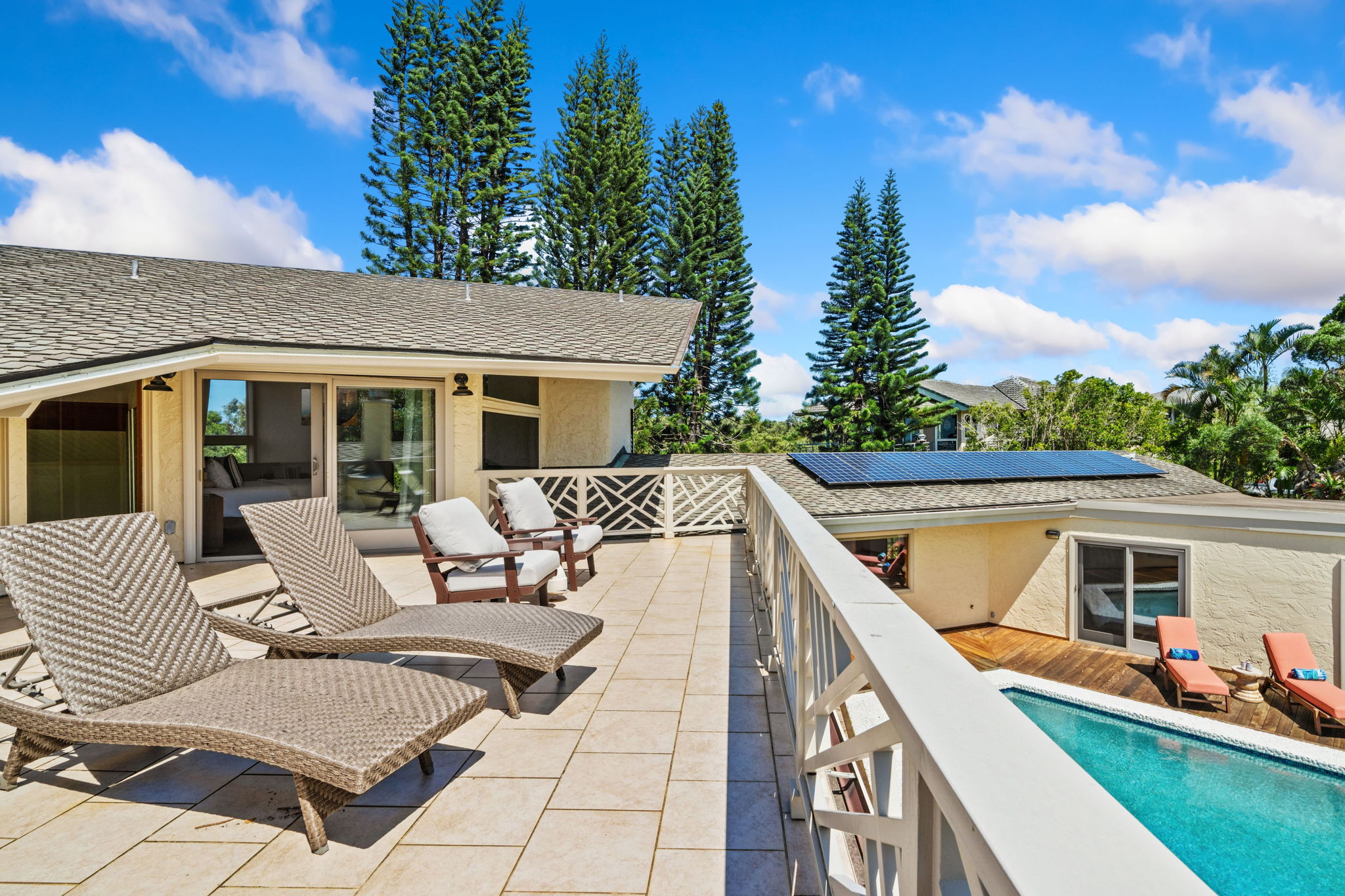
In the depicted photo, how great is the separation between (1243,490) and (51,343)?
2772cm

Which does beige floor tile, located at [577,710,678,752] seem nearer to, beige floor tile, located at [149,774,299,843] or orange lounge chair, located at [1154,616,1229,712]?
beige floor tile, located at [149,774,299,843]

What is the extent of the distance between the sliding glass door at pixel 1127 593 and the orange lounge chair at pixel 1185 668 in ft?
1.56

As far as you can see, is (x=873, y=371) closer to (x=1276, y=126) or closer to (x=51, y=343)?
(x=1276, y=126)

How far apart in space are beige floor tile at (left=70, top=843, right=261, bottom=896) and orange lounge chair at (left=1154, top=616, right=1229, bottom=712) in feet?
38.2

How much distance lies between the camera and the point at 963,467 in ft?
44.3

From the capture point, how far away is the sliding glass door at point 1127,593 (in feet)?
36.9

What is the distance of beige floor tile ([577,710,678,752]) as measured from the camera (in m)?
2.80

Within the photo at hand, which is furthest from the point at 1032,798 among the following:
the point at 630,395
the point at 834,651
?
the point at 630,395

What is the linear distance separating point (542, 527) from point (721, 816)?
4.36 m

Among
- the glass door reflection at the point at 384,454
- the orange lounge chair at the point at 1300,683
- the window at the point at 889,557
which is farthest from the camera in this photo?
the window at the point at 889,557

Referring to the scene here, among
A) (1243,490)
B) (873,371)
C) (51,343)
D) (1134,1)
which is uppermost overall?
(1134,1)

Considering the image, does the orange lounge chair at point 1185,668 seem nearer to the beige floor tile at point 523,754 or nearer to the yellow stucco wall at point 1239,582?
the yellow stucco wall at point 1239,582

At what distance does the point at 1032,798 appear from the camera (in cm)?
63

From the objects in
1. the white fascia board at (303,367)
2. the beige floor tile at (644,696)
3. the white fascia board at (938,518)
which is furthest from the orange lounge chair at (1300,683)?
the beige floor tile at (644,696)
